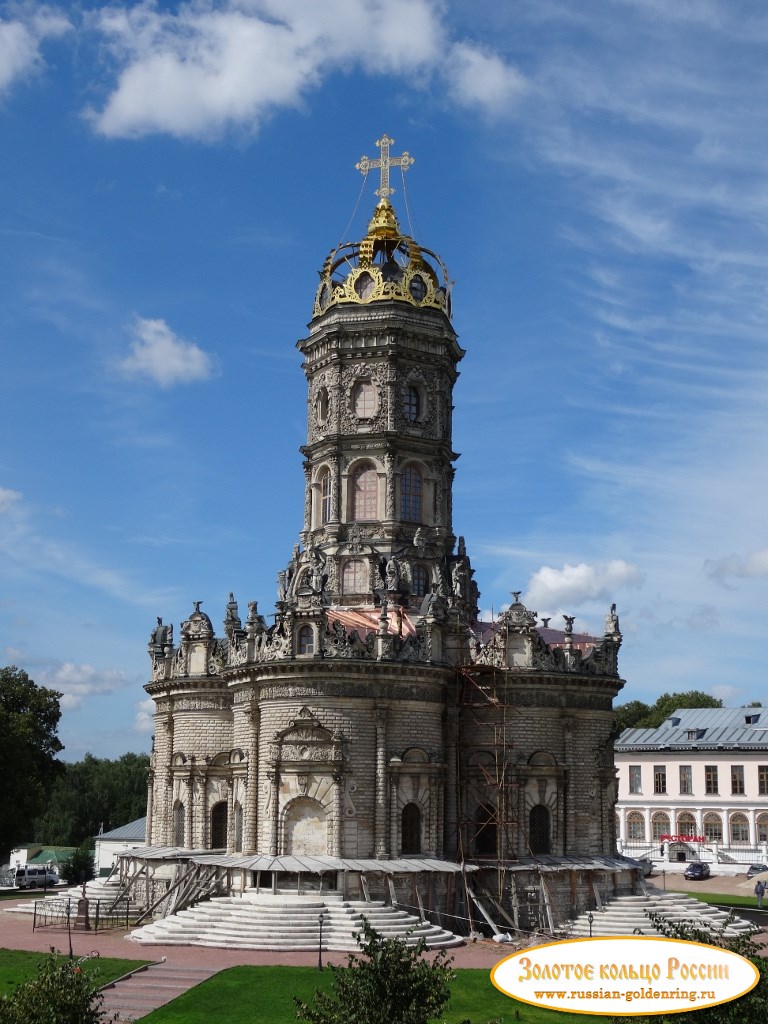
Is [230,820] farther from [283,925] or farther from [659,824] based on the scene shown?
[659,824]

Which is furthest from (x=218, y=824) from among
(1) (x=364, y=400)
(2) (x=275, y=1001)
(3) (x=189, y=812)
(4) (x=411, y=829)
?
(2) (x=275, y=1001)

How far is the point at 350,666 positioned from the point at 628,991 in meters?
31.7

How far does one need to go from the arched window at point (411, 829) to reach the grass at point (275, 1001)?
10.3m

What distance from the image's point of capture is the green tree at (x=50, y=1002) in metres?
19.6

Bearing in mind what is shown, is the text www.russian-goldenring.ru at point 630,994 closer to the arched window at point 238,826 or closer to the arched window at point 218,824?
the arched window at point 238,826

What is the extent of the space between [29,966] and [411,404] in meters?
29.3

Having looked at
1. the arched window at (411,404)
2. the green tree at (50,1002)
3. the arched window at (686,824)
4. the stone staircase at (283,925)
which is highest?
the arched window at (411,404)

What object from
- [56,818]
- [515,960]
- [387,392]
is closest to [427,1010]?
[515,960]

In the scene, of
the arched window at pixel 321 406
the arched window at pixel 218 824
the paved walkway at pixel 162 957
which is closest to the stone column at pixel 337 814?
the paved walkway at pixel 162 957

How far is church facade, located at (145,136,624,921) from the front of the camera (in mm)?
45844

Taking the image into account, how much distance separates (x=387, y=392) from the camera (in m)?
55.4

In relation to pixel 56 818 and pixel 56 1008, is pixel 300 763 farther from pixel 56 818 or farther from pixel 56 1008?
pixel 56 818

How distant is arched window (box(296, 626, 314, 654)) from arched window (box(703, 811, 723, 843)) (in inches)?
1599

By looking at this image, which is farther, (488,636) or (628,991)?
(488,636)
